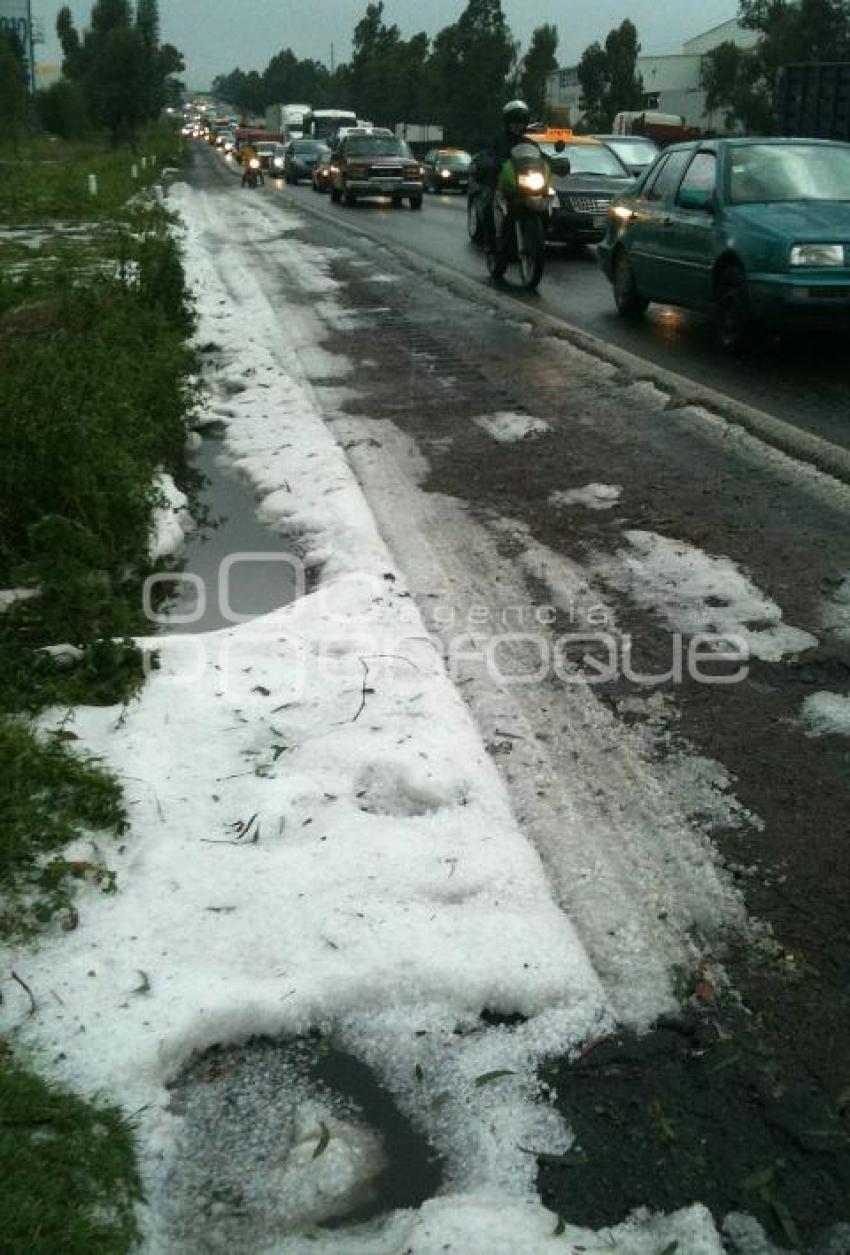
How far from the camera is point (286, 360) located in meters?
10.8

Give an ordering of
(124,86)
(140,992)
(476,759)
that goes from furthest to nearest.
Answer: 1. (124,86)
2. (476,759)
3. (140,992)

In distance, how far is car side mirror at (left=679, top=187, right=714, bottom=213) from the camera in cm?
1110

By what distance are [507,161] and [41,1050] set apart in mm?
13906

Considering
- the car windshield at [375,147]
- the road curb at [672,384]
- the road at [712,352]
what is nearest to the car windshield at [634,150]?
the road at [712,352]

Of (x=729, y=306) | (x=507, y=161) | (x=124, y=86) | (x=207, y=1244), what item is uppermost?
(x=124, y=86)

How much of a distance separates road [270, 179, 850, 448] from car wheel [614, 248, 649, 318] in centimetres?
15

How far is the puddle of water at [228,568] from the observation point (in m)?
5.52

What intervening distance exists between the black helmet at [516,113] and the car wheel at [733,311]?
496 cm

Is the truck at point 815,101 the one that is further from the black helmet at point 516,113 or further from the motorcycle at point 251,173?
the motorcycle at point 251,173

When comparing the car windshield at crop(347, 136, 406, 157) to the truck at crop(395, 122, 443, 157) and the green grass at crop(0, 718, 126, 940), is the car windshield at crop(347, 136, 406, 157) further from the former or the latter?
the truck at crop(395, 122, 443, 157)

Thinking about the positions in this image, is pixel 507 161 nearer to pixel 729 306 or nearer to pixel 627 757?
pixel 729 306

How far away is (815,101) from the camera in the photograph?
25.6m

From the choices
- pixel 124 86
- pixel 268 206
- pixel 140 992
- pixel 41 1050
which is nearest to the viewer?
pixel 41 1050

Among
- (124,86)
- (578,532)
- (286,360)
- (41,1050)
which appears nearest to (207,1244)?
(41,1050)
